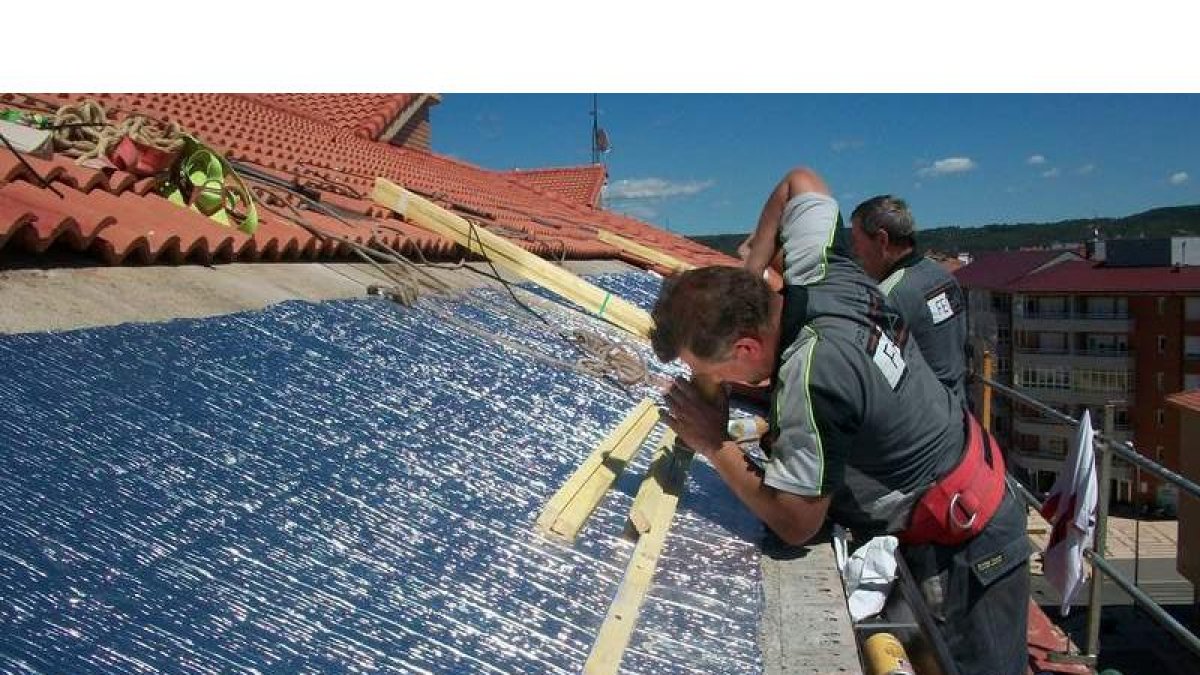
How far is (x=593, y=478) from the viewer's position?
245cm

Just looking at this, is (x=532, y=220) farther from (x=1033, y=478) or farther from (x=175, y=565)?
(x=1033, y=478)

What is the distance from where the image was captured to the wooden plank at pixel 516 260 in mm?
4004

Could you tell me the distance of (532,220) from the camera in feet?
25.8

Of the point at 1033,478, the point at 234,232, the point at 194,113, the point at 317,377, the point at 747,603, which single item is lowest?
the point at 1033,478

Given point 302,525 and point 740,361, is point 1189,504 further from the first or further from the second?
point 302,525

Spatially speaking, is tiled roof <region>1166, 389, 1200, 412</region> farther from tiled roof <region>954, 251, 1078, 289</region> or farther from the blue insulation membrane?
tiled roof <region>954, 251, 1078, 289</region>

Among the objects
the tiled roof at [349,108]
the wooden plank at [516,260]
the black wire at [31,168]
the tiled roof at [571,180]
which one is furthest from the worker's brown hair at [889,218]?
the tiled roof at [571,180]

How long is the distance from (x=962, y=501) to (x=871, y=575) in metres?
0.38

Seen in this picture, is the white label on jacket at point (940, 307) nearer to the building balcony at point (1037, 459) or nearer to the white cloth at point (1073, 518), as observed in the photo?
the white cloth at point (1073, 518)

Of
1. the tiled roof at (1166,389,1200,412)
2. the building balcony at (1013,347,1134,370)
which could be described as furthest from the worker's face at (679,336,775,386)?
the building balcony at (1013,347,1134,370)

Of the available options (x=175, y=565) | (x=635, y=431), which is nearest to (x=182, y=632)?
(x=175, y=565)

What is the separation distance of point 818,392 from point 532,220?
20.1 feet

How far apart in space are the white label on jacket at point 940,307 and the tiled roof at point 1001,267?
5121cm

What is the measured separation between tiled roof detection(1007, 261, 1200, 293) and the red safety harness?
4858cm
